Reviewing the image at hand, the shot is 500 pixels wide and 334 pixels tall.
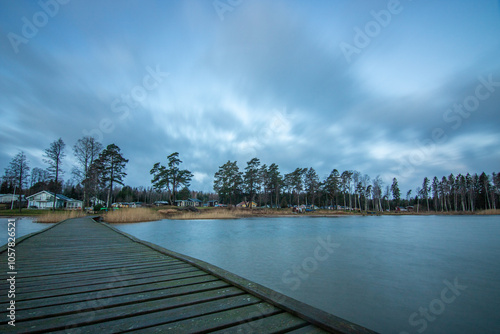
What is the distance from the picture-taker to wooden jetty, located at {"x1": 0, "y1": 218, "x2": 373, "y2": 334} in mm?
2088

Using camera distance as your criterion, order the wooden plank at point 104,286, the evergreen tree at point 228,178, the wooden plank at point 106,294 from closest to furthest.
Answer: the wooden plank at point 106,294 → the wooden plank at point 104,286 → the evergreen tree at point 228,178

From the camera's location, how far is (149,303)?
103 inches

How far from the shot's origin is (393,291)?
6105 mm

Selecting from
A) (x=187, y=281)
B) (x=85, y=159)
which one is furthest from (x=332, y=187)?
(x=187, y=281)

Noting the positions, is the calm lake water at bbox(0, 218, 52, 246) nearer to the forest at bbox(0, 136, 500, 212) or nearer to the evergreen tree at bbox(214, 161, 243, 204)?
the forest at bbox(0, 136, 500, 212)

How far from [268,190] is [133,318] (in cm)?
6348

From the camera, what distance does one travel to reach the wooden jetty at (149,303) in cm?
209

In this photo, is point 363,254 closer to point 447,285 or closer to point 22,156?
point 447,285

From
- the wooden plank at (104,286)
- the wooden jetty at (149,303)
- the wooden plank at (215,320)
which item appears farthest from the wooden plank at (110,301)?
the wooden plank at (215,320)

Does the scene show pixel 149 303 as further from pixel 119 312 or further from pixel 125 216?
pixel 125 216

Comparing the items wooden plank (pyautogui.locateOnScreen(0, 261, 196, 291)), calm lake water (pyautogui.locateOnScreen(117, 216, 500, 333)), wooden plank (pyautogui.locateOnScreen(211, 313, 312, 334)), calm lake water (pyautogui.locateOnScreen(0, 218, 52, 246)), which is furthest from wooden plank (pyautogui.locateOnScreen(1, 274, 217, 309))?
calm lake water (pyautogui.locateOnScreen(0, 218, 52, 246))

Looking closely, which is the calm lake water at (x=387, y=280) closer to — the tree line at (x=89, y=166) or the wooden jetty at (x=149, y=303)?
the wooden jetty at (x=149, y=303)

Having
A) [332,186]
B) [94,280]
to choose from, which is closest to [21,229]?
[94,280]

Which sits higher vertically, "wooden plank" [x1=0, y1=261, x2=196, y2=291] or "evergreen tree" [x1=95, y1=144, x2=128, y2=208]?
"evergreen tree" [x1=95, y1=144, x2=128, y2=208]
